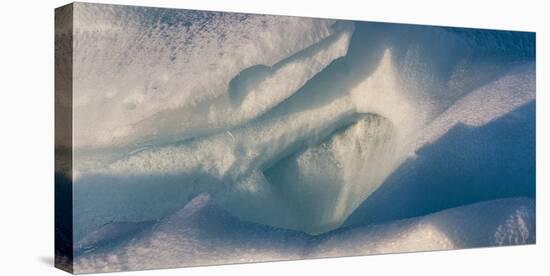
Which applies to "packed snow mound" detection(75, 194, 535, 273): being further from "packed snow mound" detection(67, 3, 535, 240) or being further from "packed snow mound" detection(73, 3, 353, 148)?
"packed snow mound" detection(73, 3, 353, 148)

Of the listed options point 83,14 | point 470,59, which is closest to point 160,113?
point 83,14

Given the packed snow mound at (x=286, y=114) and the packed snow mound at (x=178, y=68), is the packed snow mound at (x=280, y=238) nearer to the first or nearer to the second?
the packed snow mound at (x=286, y=114)

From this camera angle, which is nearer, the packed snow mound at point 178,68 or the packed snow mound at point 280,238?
the packed snow mound at point 178,68

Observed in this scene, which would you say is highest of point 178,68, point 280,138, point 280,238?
point 178,68

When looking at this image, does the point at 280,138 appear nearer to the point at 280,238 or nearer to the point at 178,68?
the point at 280,238

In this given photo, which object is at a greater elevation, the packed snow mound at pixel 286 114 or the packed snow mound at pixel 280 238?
the packed snow mound at pixel 286 114

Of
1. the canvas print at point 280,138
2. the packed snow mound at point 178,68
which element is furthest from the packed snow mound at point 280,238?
the packed snow mound at point 178,68

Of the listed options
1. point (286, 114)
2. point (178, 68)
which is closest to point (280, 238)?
point (286, 114)

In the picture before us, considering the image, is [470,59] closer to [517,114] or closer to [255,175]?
[517,114]

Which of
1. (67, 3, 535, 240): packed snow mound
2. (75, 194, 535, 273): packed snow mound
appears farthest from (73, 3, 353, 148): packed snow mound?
(75, 194, 535, 273): packed snow mound
